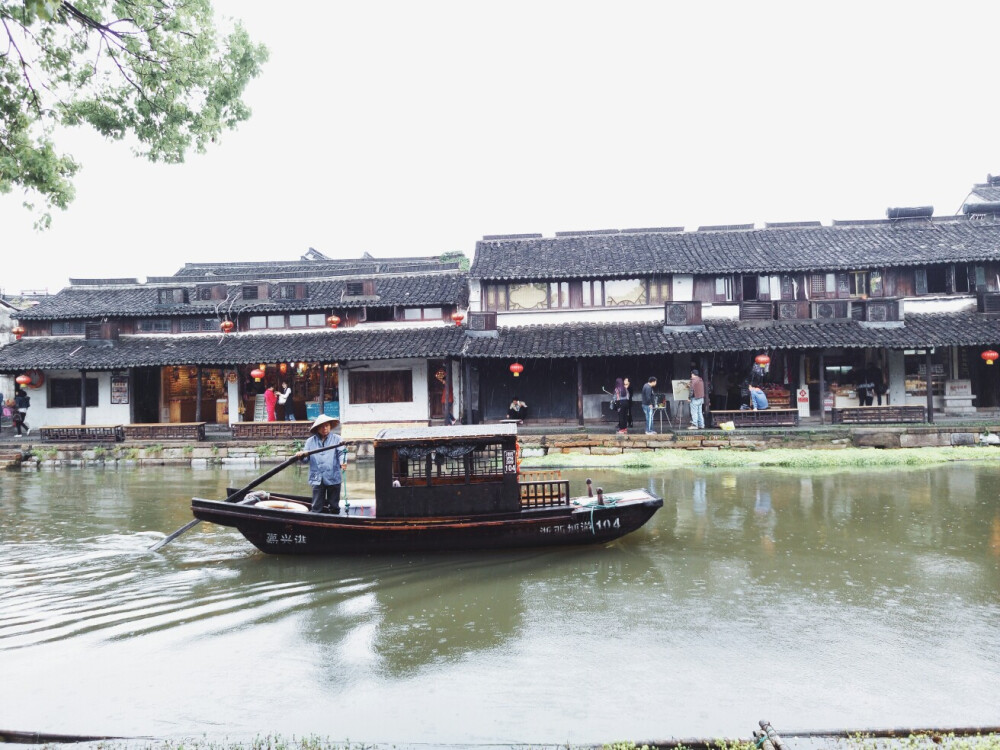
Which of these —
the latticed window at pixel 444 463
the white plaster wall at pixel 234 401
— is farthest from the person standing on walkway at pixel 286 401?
the latticed window at pixel 444 463

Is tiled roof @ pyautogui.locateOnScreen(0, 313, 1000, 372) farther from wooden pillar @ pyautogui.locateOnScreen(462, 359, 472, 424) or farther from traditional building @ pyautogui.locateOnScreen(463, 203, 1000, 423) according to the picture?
wooden pillar @ pyautogui.locateOnScreen(462, 359, 472, 424)

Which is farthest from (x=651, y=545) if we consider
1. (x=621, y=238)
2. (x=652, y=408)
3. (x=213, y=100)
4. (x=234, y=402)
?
(x=234, y=402)

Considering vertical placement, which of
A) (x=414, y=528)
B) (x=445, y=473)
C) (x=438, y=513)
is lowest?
(x=414, y=528)

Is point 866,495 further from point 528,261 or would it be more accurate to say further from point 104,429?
point 104,429

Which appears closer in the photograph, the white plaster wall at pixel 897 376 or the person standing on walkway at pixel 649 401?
the person standing on walkway at pixel 649 401

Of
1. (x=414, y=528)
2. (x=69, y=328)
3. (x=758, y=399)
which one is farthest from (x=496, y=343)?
(x=69, y=328)

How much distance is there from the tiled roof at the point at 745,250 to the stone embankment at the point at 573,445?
529 centimetres

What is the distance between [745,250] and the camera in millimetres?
20953

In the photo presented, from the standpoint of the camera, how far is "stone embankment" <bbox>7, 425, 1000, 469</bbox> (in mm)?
17094

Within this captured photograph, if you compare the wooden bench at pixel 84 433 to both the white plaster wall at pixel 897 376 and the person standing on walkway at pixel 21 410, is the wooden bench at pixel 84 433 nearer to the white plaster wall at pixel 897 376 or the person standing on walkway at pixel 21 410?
the person standing on walkway at pixel 21 410

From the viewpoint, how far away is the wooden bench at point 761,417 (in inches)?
717

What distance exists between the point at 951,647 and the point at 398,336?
17.5m

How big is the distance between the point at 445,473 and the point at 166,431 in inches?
578

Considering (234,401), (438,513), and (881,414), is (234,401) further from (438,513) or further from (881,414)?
(881,414)
